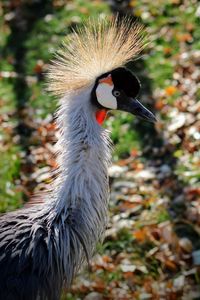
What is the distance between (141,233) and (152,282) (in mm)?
364

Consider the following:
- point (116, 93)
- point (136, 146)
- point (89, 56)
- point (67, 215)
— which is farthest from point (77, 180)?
point (136, 146)

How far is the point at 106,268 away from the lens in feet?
13.6

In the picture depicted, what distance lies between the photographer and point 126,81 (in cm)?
337

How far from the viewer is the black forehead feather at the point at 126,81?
10.9ft

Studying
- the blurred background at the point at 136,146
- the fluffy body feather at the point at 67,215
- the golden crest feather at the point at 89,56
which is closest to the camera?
the fluffy body feather at the point at 67,215

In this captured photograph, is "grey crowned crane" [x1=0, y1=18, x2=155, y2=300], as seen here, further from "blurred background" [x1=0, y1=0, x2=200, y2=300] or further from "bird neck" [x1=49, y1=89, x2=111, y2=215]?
"blurred background" [x1=0, y1=0, x2=200, y2=300]

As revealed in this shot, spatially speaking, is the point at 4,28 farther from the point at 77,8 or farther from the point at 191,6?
the point at 191,6

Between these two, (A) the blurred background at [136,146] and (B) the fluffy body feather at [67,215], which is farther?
(A) the blurred background at [136,146]

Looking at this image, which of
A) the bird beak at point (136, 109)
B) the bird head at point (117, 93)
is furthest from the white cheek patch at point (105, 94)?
the bird beak at point (136, 109)

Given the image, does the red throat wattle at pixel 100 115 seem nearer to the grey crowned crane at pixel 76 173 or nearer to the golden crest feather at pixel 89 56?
the grey crowned crane at pixel 76 173

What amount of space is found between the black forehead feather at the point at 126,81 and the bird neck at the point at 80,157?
0.14m

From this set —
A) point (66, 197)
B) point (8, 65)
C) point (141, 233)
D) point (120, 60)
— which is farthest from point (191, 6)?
point (66, 197)

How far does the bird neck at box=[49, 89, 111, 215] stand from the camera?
328cm

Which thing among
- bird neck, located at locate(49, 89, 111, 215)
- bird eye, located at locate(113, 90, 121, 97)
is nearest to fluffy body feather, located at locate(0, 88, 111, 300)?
bird neck, located at locate(49, 89, 111, 215)
